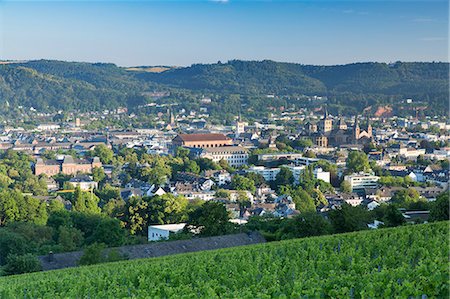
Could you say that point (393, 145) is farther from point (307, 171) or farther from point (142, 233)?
point (142, 233)

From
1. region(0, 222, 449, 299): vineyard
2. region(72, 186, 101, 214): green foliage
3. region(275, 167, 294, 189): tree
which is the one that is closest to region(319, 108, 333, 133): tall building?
region(275, 167, 294, 189): tree

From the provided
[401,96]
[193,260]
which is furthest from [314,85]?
[193,260]

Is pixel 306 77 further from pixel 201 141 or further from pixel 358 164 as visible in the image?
pixel 358 164

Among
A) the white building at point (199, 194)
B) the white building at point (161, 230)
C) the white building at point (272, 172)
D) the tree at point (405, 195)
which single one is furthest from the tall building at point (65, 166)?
the white building at point (161, 230)

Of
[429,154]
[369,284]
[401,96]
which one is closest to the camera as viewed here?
[369,284]

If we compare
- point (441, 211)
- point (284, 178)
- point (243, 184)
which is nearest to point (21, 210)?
point (441, 211)

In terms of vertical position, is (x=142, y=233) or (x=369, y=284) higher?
(x=369, y=284)
